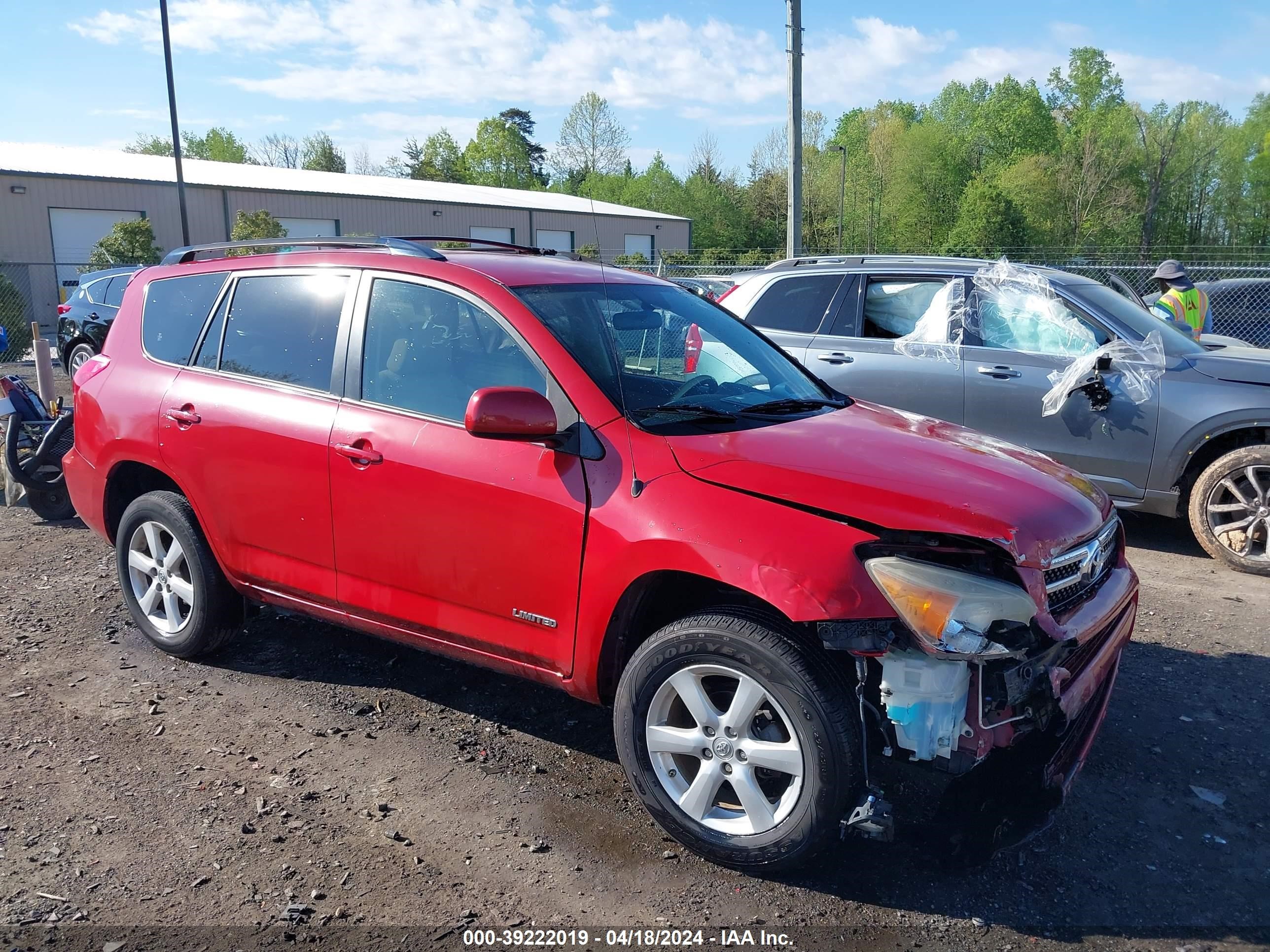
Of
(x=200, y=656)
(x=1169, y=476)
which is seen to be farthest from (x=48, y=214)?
(x=1169, y=476)

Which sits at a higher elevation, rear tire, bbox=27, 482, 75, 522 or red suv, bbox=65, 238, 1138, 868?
red suv, bbox=65, 238, 1138, 868

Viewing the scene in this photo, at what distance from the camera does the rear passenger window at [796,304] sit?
734cm

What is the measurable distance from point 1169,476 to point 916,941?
4.56 meters

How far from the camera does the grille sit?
2.93 meters

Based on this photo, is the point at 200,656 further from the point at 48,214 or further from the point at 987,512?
the point at 48,214

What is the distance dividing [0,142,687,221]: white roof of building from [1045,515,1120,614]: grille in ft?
87.4

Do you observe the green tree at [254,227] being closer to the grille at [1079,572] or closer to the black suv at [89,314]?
the black suv at [89,314]

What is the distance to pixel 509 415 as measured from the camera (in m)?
3.10

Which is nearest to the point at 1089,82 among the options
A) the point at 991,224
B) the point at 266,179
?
the point at 991,224

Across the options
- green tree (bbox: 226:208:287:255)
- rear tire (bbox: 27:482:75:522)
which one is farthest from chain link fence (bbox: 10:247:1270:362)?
rear tire (bbox: 27:482:75:522)

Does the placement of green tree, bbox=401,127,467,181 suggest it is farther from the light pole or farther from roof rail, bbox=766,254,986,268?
roof rail, bbox=766,254,986,268

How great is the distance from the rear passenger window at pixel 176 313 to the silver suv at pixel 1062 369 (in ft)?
13.7

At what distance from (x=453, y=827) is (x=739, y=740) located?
1064mm

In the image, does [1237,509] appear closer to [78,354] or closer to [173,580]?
[173,580]
